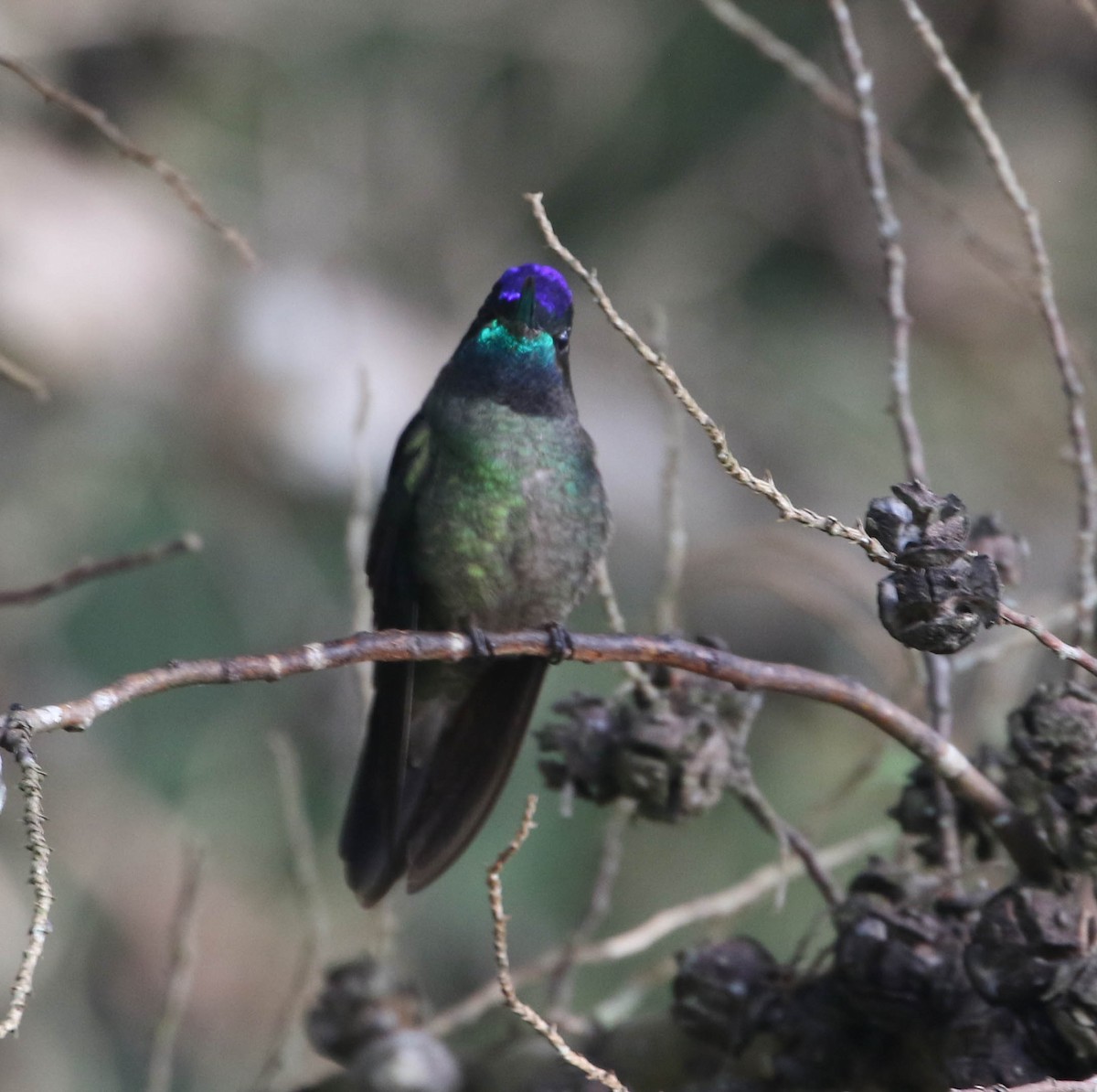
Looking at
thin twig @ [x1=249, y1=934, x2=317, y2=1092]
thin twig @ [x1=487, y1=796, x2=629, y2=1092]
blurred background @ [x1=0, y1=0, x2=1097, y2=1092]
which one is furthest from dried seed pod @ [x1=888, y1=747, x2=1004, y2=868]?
blurred background @ [x1=0, y1=0, x2=1097, y2=1092]

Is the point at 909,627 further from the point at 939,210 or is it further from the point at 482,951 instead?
the point at 482,951

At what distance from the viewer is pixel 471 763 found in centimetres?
246

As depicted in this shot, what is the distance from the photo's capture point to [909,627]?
1365 millimetres

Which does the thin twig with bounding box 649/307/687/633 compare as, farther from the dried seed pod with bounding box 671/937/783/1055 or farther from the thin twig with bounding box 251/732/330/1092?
the thin twig with bounding box 251/732/330/1092

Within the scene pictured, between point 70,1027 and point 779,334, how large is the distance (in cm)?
369

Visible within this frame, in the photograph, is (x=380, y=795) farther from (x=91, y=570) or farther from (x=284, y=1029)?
(x=91, y=570)

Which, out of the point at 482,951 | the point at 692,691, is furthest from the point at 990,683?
the point at 482,951

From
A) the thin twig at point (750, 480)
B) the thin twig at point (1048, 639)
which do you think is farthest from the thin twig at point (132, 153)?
the thin twig at point (1048, 639)

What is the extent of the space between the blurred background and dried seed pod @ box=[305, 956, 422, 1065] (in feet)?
7.11

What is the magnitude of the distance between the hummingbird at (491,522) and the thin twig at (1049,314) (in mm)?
818

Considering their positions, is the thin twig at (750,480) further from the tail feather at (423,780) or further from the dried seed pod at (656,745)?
the tail feather at (423,780)

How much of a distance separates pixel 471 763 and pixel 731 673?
3.21ft

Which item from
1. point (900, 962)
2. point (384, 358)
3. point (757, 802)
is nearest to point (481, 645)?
point (757, 802)

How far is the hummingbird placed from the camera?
8.27ft
